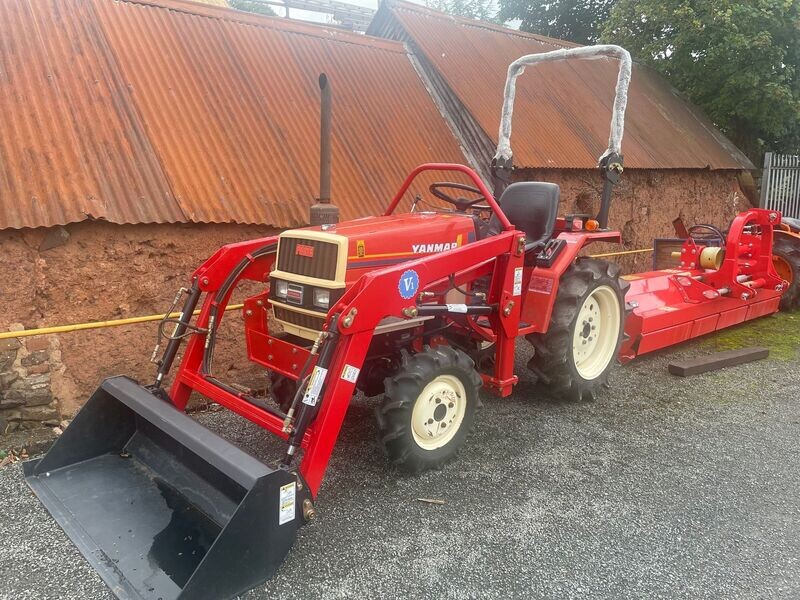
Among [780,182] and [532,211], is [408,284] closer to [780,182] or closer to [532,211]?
[532,211]

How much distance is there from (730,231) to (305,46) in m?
5.04

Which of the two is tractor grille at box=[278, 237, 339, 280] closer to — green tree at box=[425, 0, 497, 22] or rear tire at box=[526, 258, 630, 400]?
rear tire at box=[526, 258, 630, 400]

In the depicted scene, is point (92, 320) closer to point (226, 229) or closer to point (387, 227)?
point (226, 229)

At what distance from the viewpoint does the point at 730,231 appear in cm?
600

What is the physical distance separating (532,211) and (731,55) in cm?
880

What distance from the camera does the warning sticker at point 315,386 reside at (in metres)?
2.84

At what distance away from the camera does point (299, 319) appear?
350 cm

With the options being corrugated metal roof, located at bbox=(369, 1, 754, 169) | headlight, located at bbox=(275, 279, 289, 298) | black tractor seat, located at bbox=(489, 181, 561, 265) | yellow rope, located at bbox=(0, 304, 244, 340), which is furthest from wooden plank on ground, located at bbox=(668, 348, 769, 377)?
yellow rope, located at bbox=(0, 304, 244, 340)

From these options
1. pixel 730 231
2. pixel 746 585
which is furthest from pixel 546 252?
pixel 730 231

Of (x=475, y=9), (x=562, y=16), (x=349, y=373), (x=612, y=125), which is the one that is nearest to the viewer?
(x=349, y=373)

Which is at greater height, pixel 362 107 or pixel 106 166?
pixel 362 107

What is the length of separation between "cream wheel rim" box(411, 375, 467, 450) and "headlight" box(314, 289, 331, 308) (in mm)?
727

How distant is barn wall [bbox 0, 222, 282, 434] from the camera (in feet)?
13.7

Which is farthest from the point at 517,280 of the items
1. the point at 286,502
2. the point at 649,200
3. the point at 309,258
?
the point at 649,200
